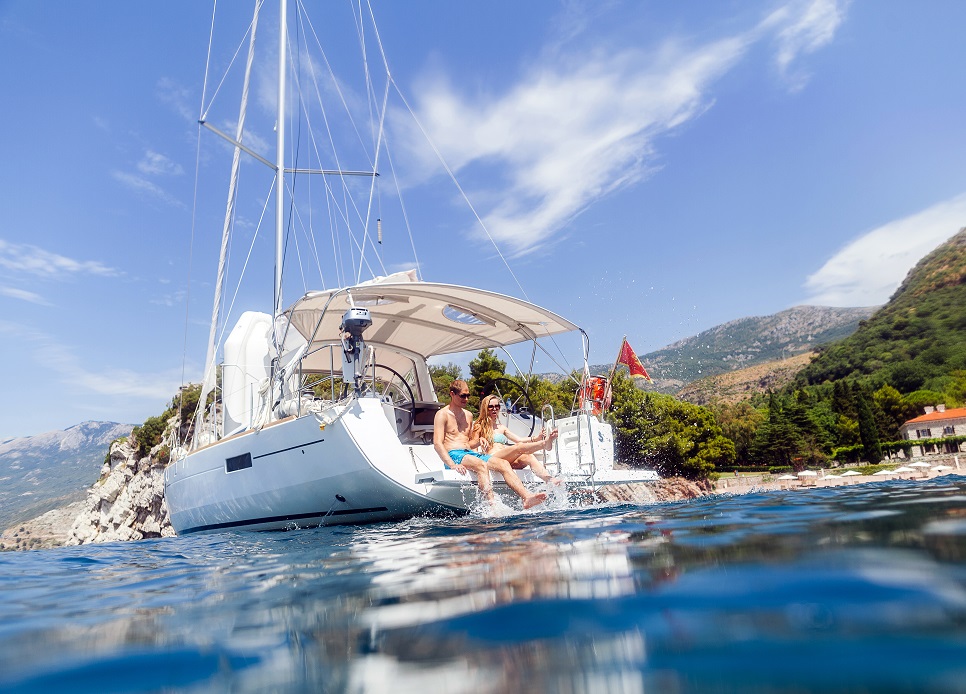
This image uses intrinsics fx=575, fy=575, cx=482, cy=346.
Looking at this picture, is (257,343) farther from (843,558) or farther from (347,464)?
(843,558)

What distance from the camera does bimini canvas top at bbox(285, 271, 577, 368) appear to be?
7680 mm

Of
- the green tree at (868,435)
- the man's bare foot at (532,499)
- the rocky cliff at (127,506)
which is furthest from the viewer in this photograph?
the green tree at (868,435)

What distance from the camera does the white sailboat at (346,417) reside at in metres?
6.48

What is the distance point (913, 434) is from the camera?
171 feet

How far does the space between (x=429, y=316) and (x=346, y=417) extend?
322 centimetres

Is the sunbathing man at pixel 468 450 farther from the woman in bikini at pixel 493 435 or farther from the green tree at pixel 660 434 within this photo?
the green tree at pixel 660 434

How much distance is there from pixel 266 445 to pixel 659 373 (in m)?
133

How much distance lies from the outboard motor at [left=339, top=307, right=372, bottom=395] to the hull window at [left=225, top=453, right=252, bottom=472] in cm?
214

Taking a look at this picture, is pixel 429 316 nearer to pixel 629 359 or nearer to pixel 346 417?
pixel 346 417

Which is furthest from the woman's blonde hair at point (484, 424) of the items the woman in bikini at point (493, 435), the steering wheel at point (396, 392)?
the steering wheel at point (396, 392)

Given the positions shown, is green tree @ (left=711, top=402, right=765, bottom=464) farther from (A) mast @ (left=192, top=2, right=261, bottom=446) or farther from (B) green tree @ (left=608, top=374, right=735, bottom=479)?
(A) mast @ (left=192, top=2, right=261, bottom=446)

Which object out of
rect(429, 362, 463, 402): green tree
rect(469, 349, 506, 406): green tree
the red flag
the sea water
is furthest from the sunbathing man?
rect(429, 362, 463, 402): green tree

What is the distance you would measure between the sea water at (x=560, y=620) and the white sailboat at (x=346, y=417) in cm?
350

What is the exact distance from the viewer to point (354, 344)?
22.5 feet
